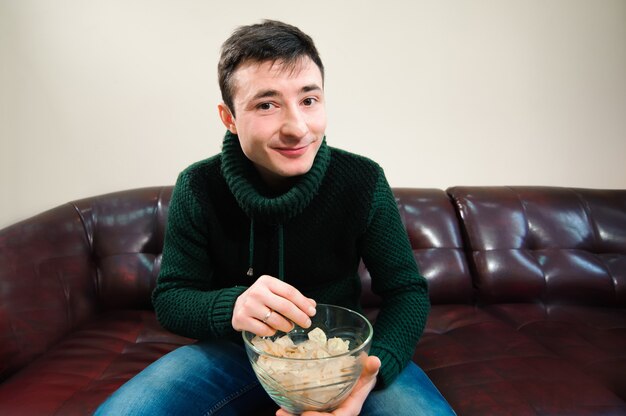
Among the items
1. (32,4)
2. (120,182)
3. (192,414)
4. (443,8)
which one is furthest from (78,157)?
(443,8)

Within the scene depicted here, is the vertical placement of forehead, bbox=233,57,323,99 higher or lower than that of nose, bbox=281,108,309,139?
higher

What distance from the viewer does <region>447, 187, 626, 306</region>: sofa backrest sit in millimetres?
1581

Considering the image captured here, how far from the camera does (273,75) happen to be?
0.85 m

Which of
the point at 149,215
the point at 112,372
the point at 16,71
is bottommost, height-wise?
the point at 112,372

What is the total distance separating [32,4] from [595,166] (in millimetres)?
2468

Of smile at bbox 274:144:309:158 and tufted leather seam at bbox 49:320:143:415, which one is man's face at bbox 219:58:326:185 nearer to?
smile at bbox 274:144:309:158

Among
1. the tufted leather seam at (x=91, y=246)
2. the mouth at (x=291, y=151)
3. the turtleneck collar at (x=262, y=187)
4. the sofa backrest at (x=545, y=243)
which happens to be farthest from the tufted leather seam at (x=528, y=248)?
the tufted leather seam at (x=91, y=246)

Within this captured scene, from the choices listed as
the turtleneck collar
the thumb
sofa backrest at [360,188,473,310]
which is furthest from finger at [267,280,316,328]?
sofa backrest at [360,188,473,310]

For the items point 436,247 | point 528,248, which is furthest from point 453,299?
point 528,248

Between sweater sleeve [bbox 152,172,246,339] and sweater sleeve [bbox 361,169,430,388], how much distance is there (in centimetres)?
35

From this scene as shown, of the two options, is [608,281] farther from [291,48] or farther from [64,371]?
[64,371]

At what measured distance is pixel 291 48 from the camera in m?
0.86

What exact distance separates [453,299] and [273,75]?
1154 millimetres

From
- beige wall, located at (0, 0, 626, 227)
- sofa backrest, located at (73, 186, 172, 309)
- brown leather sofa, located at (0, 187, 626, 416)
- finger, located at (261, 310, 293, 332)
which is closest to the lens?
finger, located at (261, 310, 293, 332)
